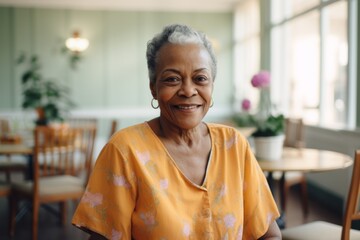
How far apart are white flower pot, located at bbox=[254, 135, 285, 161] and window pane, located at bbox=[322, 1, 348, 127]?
1.86m

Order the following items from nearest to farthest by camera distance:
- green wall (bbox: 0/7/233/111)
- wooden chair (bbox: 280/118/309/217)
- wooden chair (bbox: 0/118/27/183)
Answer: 1. wooden chair (bbox: 0/118/27/183)
2. wooden chair (bbox: 280/118/309/217)
3. green wall (bbox: 0/7/233/111)

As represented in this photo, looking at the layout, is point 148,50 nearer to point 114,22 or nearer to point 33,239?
point 33,239

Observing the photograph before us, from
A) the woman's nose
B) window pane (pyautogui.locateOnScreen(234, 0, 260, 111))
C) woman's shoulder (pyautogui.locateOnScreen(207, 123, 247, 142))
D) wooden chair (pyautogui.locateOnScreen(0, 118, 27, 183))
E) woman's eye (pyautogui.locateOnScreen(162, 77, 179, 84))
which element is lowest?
wooden chair (pyautogui.locateOnScreen(0, 118, 27, 183))

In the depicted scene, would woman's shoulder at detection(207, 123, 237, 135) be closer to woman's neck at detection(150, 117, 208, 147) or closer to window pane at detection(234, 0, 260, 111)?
woman's neck at detection(150, 117, 208, 147)

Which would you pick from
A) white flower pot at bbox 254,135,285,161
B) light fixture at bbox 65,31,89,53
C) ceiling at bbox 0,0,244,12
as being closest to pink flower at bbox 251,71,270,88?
white flower pot at bbox 254,135,285,161

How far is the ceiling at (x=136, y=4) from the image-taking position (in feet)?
23.5

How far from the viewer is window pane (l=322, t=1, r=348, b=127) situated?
434cm

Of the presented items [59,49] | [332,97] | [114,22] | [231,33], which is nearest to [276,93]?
[332,97]

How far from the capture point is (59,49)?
7.40 metres

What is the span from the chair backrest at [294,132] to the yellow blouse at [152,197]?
2.77 m

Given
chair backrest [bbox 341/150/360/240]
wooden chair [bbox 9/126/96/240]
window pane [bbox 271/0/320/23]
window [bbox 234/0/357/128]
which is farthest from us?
window pane [bbox 271/0/320/23]

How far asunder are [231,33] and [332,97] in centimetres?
364

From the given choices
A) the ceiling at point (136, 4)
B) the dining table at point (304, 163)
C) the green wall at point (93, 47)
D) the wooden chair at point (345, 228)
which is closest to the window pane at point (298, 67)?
the ceiling at point (136, 4)

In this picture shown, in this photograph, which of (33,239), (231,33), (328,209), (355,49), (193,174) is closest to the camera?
(193,174)
